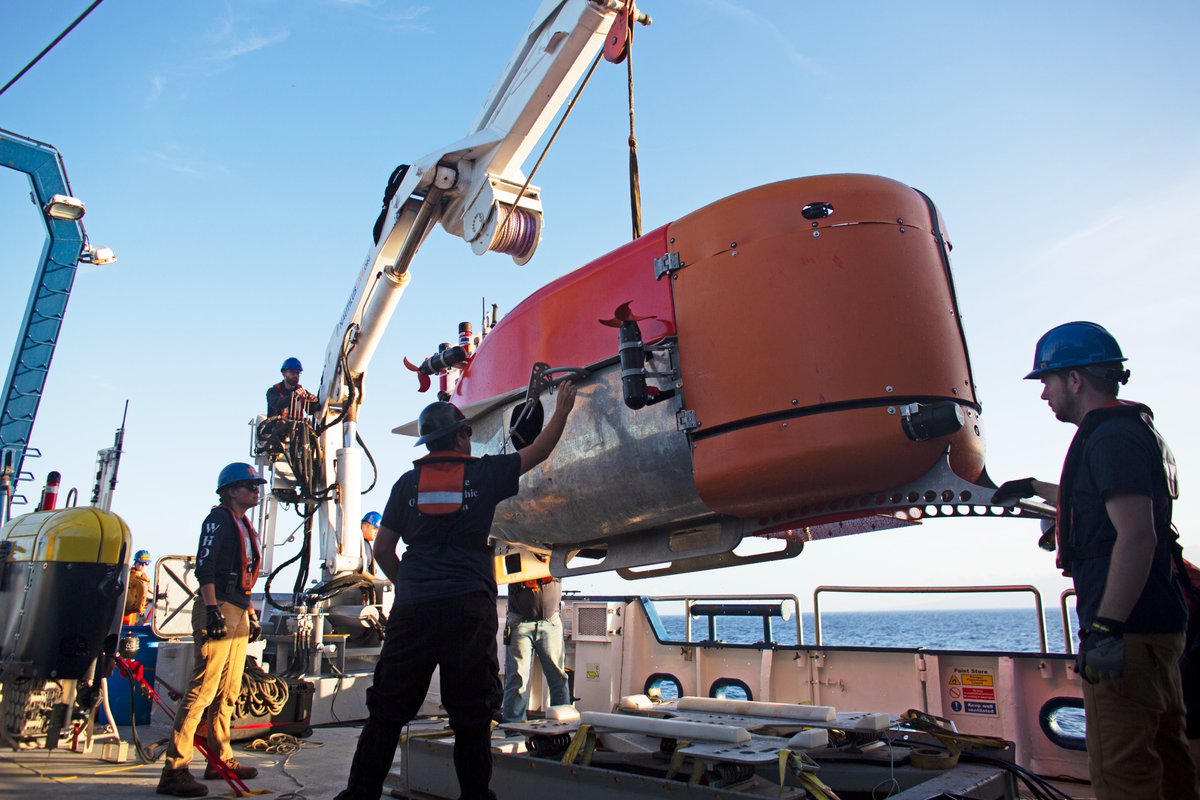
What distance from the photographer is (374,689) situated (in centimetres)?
290

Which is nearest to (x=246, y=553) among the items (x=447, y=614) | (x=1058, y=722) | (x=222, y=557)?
(x=222, y=557)

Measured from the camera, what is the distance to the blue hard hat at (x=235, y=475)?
489cm

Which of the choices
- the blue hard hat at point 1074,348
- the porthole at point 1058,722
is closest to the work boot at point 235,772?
the porthole at point 1058,722

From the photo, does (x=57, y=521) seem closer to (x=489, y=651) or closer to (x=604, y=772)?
(x=489, y=651)

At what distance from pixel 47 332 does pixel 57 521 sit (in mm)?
12419

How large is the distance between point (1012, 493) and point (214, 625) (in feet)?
13.3

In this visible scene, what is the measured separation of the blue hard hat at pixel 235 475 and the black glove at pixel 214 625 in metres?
0.79

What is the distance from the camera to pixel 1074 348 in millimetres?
2582

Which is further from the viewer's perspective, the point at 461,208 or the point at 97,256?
the point at 97,256

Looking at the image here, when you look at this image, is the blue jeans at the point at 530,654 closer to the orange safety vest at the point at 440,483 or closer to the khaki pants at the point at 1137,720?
the orange safety vest at the point at 440,483

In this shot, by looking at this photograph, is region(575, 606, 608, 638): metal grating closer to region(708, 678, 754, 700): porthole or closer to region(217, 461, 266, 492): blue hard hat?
region(708, 678, 754, 700): porthole

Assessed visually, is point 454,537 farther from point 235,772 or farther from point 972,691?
point 972,691

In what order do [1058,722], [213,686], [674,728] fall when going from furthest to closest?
[213,686] → [1058,722] → [674,728]

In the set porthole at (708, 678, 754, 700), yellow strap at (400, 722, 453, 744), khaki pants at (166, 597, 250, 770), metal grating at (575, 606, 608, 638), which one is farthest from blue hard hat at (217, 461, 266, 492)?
porthole at (708, 678, 754, 700)
